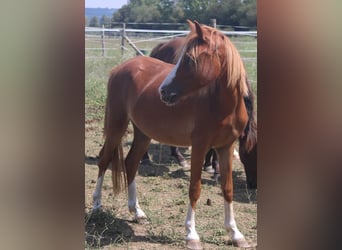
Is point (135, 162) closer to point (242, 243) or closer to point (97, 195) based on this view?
point (97, 195)

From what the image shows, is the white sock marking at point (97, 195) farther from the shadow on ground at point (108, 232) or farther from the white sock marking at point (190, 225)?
the white sock marking at point (190, 225)

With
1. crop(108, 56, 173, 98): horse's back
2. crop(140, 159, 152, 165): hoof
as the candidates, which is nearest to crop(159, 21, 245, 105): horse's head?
crop(108, 56, 173, 98): horse's back

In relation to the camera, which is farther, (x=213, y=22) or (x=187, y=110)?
(x=187, y=110)

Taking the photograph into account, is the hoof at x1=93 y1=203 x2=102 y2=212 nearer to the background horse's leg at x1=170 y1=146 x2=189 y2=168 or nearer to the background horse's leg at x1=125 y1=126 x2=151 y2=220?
the background horse's leg at x1=125 y1=126 x2=151 y2=220

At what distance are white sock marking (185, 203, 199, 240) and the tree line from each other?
0.86 m

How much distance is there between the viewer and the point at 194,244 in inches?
92.0

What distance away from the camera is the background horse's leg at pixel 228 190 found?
7.64 feet

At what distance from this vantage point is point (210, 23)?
222 centimetres

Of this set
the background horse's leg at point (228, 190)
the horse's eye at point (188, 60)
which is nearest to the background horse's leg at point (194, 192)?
the background horse's leg at point (228, 190)

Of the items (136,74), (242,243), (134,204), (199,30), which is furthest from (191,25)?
(242,243)

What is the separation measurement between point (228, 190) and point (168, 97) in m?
0.52

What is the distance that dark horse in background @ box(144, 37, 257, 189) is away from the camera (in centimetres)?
233
